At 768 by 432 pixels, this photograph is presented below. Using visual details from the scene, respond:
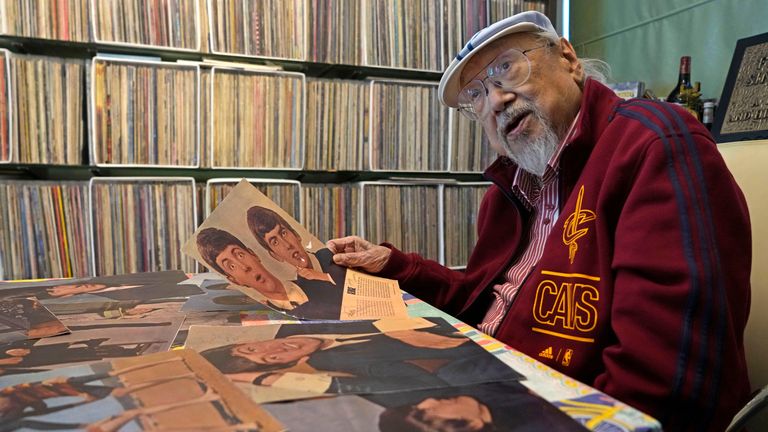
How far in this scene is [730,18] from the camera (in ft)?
5.47

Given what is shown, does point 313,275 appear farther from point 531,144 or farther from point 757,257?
point 757,257

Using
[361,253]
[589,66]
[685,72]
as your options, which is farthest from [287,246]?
[685,72]

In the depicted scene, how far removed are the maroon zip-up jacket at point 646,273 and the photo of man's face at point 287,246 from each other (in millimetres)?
427

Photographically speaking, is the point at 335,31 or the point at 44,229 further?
the point at 335,31

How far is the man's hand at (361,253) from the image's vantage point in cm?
116

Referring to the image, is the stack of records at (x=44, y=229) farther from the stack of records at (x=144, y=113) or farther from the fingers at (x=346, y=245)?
the fingers at (x=346, y=245)

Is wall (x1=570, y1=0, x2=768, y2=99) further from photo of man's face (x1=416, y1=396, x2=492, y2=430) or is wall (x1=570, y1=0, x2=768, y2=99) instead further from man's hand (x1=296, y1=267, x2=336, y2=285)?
photo of man's face (x1=416, y1=396, x2=492, y2=430)

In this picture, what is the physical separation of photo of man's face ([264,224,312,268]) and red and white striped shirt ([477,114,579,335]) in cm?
42

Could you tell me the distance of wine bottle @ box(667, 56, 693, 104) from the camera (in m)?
1.67

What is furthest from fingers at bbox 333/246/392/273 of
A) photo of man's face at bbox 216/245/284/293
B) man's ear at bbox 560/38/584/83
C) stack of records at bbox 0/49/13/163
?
stack of records at bbox 0/49/13/163

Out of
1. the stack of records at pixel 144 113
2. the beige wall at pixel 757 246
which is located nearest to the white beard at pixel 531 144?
the beige wall at pixel 757 246

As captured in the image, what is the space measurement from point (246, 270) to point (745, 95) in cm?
122

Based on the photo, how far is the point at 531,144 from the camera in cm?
103

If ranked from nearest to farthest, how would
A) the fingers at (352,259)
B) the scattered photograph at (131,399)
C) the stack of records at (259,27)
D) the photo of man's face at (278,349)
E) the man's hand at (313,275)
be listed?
the scattered photograph at (131,399) → the photo of man's face at (278,349) → the man's hand at (313,275) → the fingers at (352,259) → the stack of records at (259,27)
